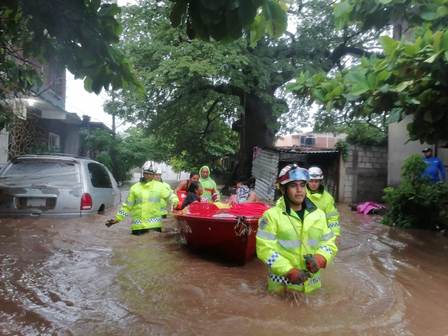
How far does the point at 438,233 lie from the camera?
33.5ft

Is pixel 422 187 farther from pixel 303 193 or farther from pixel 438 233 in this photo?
pixel 303 193

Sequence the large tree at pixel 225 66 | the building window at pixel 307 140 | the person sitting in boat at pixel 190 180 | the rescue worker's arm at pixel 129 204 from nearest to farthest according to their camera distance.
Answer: the rescue worker's arm at pixel 129 204 < the person sitting in boat at pixel 190 180 < the large tree at pixel 225 66 < the building window at pixel 307 140

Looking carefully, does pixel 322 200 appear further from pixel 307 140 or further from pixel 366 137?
pixel 307 140

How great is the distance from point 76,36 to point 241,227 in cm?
340

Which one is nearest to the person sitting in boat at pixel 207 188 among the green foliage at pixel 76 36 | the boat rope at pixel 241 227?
the boat rope at pixel 241 227

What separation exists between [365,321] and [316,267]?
3.51ft

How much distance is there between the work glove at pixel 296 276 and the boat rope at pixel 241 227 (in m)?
2.32

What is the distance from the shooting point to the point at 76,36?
13.3 feet

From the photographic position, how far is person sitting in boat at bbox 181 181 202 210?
852 cm

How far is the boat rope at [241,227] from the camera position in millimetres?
6340

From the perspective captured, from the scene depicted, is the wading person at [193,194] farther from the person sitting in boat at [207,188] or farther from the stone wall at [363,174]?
the stone wall at [363,174]

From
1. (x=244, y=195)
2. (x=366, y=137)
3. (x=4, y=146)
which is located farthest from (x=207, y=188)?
(x=366, y=137)

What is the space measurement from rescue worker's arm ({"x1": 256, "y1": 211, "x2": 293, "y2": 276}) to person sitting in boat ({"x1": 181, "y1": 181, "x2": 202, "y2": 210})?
432 cm

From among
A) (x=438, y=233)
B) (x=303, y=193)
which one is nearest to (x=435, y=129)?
(x=303, y=193)
